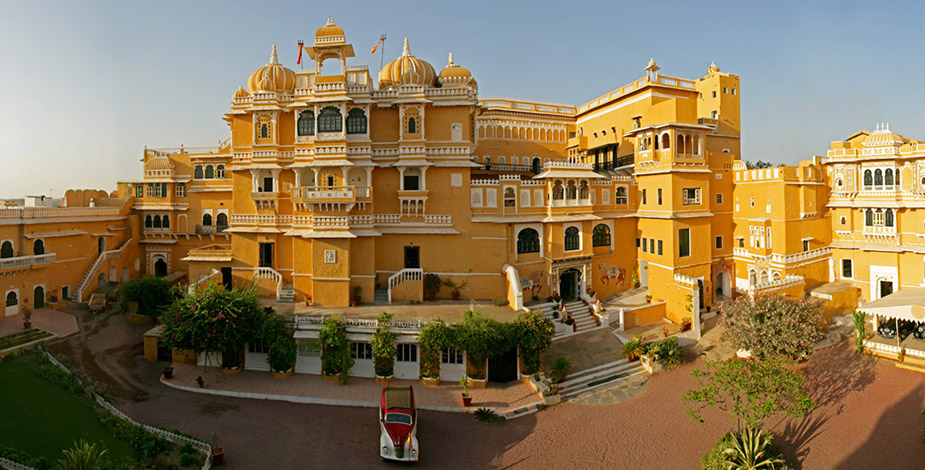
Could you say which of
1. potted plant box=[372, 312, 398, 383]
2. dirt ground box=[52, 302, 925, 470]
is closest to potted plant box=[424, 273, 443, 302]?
potted plant box=[372, 312, 398, 383]

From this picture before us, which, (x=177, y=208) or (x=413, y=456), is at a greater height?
(x=177, y=208)

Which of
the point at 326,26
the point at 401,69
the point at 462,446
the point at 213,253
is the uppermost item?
the point at 326,26

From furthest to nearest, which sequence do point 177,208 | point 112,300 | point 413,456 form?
point 177,208, point 112,300, point 413,456

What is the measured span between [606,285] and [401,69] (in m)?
17.7

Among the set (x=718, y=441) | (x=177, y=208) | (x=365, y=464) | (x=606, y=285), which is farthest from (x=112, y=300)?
(x=718, y=441)

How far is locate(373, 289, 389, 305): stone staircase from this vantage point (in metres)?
24.3

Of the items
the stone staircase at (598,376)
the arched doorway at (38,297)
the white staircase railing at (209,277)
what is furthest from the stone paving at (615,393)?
the arched doorway at (38,297)

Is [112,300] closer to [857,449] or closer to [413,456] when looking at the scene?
[413,456]

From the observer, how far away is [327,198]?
2308 centimetres

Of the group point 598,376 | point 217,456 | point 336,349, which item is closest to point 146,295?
point 336,349

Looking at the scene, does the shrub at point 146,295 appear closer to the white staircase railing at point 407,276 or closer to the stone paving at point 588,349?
the white staircase railing at point 407,276

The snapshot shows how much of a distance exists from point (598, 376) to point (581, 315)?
16.2ft

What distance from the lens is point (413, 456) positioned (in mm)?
14492

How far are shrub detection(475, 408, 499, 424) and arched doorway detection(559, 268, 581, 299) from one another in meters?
11.0
